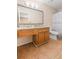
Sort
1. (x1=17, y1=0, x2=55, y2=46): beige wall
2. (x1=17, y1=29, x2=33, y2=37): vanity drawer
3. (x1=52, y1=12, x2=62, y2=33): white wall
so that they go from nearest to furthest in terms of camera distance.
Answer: (x1=17, y1=29, x2=33, y2=37): vanity drawer
(x1=17, y1=0, x2=55, y2=46): beige wall
(x1=52, y1=12, x2=62, y2=33): white wall

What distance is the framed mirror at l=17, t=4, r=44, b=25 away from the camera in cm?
324

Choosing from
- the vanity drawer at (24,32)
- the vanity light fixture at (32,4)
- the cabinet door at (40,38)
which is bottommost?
the cabinet door at (40,38)

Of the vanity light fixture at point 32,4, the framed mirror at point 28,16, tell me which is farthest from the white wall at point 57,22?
the vanity light fixture at point 32,4

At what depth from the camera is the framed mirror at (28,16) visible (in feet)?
10.6

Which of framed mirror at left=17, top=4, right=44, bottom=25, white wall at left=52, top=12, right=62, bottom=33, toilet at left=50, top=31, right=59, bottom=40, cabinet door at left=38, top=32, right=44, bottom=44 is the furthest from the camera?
white wall at left=52, top=12, right=62, bottom=33

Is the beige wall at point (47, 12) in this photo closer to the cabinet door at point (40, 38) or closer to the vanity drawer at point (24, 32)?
the cabinet door at point (40, 38)

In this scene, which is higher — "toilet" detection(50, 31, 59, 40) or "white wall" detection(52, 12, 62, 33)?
"white wall" detection(52, 12, 62, 33)

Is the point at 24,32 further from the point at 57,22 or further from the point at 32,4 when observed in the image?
the point at 57,22

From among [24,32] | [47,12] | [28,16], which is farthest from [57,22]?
[24,32]

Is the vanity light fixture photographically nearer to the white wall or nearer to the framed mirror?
the framed mirror

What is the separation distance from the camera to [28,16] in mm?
3662

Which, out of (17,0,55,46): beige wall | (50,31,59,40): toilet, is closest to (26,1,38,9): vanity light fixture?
(17,0,55,46): beige wall

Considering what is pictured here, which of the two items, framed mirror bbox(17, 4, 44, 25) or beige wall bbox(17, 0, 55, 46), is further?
beige wall bbox(17, 0, 55, 46)
